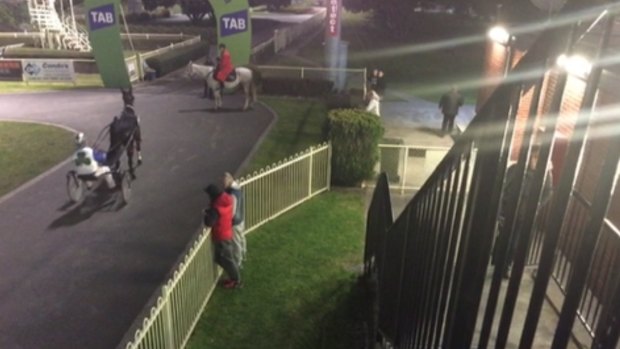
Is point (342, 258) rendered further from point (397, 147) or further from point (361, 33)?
point (361, 33)

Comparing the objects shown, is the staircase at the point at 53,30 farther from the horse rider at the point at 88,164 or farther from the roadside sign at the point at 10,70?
the horse rider at the point at 88,164

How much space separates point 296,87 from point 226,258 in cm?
1486

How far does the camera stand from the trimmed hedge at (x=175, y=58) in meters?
24.9

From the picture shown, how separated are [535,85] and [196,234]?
27.0 ft

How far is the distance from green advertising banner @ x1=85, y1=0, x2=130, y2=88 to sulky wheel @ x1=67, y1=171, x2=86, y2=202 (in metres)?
5.46

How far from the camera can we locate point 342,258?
923 cm

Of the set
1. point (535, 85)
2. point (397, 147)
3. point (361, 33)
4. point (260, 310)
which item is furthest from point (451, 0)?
point (535, 85)

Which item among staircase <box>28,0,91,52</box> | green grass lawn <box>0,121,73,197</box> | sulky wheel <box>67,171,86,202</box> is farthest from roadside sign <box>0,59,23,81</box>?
sulky wheel <box>67,171,86,202</box>

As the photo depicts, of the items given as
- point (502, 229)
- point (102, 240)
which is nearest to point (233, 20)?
point (102, 240)

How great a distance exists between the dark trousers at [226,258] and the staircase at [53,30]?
27.1 m

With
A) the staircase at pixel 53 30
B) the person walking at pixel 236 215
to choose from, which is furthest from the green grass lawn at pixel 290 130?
the staircase at pixel 53 30

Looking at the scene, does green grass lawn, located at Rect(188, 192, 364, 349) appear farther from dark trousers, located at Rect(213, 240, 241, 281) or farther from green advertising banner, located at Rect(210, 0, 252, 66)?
green advertising banner, located at Rect(210, 0, 252, 66)

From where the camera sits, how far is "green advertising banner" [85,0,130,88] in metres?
14.7

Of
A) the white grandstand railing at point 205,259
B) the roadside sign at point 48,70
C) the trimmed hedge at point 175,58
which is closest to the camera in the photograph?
the white grandstand railing at point 205,259
